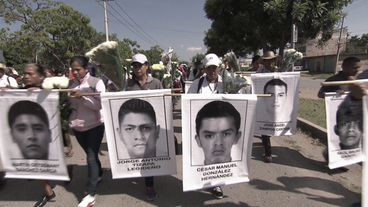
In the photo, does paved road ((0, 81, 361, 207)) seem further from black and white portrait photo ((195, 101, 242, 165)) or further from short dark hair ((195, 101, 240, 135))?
short dark hair ((195, 101, 240, 135))

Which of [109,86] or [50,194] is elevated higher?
[109,86]

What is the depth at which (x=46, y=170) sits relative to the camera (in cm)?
249

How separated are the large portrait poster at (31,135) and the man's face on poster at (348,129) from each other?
3581mm

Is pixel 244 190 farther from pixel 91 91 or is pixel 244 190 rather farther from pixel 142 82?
pixel 91 91

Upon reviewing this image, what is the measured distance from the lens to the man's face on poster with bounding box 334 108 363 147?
268 centimetres

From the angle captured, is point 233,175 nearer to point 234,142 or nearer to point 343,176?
point 234,142

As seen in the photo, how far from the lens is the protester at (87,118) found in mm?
2518

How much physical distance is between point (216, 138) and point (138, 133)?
0.95m

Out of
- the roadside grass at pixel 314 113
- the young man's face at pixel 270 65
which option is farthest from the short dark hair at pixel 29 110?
the roadside grass at pixel 314 113

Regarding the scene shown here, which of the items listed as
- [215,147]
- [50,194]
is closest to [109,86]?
[50,194]

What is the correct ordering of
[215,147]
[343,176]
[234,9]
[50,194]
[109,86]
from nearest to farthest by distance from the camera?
[215,147] < [50,194] < [343,176] < [109,86] < [234,9]

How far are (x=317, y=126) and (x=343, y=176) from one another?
5.87 feet

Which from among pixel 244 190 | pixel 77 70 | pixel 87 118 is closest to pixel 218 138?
pixel 244 190

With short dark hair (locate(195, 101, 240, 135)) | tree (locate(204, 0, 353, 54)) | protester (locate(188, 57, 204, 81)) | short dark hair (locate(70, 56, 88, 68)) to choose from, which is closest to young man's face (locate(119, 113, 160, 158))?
short dark hair (locate(195, 101, 240, 135))
